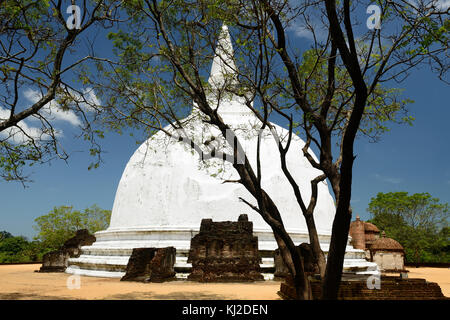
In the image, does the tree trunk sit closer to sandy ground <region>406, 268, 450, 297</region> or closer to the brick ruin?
sandy ground <region>406, 268, 450, 297</region>

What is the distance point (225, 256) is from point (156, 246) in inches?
137

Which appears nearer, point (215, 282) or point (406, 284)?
point (406, 284)

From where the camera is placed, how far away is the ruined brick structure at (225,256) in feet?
37.2

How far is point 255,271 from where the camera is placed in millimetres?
11492

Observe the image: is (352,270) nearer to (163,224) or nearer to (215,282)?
(215,282)

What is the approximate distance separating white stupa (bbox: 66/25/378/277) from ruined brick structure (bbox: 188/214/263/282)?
142 centimetres

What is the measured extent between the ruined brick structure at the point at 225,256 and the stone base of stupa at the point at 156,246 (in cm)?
82

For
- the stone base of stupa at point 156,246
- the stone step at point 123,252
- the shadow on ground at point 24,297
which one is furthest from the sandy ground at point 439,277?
the shadow on ground at point 24,297

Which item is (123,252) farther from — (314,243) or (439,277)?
(439,277)

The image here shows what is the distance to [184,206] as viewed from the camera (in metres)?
15.0

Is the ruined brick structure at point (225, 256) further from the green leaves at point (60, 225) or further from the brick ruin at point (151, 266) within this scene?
the green leaves at point (60, 225)

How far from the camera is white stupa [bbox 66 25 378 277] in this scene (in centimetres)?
1395
